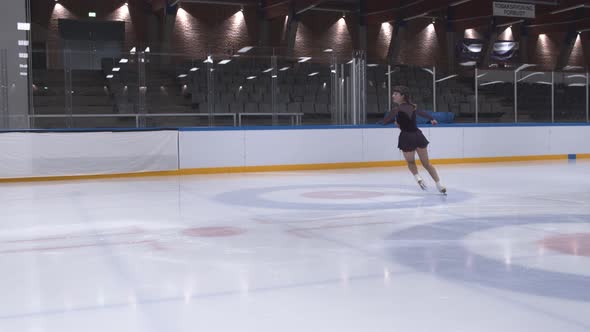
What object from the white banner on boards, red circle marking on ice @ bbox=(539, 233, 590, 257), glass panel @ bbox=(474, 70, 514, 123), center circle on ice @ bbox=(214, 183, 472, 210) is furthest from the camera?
glass panel @ bbox=(474, 70, 514, 123)

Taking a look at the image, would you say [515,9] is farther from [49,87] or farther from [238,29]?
[49,87]

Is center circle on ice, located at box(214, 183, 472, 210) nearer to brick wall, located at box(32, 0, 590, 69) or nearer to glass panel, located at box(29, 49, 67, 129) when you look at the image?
glass panel, located at box(29, 49, 67, 129)

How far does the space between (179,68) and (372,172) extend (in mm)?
3662

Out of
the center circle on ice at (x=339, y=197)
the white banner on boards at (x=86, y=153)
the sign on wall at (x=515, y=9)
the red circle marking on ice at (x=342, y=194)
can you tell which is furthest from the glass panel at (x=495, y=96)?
the white banner on boards at (x=86, y=153)

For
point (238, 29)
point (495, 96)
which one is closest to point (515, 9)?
point (495, 96)

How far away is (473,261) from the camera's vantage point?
3.70 m

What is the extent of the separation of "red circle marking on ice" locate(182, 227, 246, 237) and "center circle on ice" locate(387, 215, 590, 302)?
1176 millimetres

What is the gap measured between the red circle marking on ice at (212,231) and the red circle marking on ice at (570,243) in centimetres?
217

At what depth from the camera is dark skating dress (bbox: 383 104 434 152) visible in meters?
7.33

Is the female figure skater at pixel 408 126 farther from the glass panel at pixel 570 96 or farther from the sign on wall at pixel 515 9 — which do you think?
the sign on wall at pixel 515 9

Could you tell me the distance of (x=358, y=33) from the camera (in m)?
20.3

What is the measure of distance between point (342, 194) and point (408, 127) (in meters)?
1.09

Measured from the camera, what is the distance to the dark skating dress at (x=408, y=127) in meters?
7.33

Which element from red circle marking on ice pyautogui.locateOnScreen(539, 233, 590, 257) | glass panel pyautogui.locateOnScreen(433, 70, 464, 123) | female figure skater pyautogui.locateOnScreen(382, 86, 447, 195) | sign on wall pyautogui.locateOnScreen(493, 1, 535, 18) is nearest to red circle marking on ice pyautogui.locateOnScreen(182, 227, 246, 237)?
red circle marking on ice pyautogui.locateOnScreen(539, 233, 590, 257)
